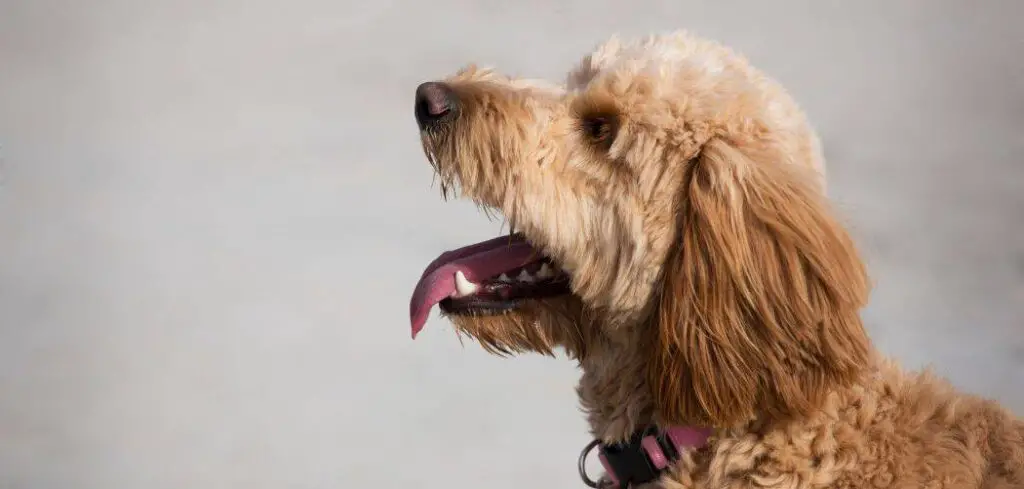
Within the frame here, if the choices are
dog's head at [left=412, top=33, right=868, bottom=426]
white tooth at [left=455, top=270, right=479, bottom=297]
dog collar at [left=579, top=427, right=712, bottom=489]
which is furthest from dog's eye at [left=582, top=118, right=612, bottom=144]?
dog collar at [left=579, top=427, right=712, bottom=489]

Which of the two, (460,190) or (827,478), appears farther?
(460,190)

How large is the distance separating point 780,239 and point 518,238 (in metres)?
0.55

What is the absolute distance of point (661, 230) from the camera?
204 cm

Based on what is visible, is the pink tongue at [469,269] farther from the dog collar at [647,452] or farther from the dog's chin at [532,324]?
the dog collar at [647,452]

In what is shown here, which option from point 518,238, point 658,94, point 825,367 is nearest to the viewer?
point 825,367

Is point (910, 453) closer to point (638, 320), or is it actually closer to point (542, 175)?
point (638, 320)

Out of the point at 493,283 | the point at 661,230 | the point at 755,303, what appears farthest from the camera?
the point at 493,283

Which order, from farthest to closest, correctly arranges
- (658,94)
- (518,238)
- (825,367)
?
(518,238)
(658,94)
(825,367)

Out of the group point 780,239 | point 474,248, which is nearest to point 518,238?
point 474,248

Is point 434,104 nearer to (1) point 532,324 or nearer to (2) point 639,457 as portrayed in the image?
(1) point 532,324

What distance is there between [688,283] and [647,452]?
1.13ft

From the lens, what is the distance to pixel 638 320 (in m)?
2.08

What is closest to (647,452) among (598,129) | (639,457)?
(639,457)

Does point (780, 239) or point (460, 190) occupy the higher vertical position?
point (460, 190)
